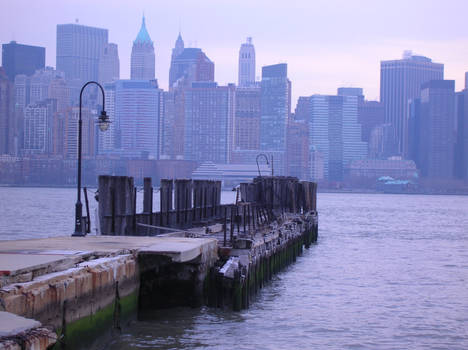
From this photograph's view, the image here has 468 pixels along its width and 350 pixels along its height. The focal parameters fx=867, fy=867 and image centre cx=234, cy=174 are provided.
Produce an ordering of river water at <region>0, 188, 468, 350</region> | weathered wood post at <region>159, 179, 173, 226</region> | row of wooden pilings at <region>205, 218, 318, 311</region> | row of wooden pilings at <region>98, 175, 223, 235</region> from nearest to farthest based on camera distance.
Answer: river water at <region>0, 188, 468, 350</region>, row of wooden pilings at <region>205, 218, 318, 311</region>, row of wooden pilings at <region>98, 175, 223, 235</region>, weathered wood post at <region>159, 179, 173, 226</region>

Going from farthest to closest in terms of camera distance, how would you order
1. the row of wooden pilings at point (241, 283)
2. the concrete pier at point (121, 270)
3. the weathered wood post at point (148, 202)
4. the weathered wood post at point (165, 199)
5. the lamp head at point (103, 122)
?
1. the weathered wood post at point (165, 199)
2. the lamp head at point (103, 122)
3. the weathered wood post at point (148, 202)
4. the row of wooden pilings at point (241, 283)
5. the concrete pier at point (121, 270)

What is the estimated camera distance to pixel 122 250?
17469mm

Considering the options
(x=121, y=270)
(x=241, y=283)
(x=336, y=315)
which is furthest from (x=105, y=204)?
(x=121, y=270)

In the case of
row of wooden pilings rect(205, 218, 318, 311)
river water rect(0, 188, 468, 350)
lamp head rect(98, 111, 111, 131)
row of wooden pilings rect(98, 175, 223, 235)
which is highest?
lamp head rect(98, 111, 111, 131)

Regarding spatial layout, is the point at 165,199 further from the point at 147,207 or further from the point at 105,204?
the point at 105,204

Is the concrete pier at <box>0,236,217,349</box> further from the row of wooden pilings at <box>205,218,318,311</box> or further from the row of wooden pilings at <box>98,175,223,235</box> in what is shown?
the row of wooden pilings at <box>98,175,223,235</box>

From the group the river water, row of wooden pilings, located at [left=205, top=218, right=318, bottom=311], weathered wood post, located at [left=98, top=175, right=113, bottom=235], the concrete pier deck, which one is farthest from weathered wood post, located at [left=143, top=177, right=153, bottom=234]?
the concrete pier deck

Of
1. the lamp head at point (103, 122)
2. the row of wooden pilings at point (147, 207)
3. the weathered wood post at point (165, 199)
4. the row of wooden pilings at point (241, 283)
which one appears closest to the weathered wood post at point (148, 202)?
the row of wooden pilings at point (147, 207)

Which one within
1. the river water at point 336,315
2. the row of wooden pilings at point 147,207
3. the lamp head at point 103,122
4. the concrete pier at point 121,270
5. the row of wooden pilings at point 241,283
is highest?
the lamp head at point 103,122

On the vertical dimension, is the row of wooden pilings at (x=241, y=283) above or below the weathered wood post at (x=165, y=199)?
below

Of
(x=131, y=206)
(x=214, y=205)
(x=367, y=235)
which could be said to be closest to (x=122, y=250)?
(x=131, y=206)

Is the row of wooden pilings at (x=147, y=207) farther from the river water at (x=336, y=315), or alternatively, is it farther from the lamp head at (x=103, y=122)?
the river water at (x=336, y=315)

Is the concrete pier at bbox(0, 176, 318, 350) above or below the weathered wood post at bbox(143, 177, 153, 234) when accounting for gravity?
below

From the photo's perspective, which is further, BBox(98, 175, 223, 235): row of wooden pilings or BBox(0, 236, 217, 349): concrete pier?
BBox(98, 175, 223, 235): row of wooden pilings
